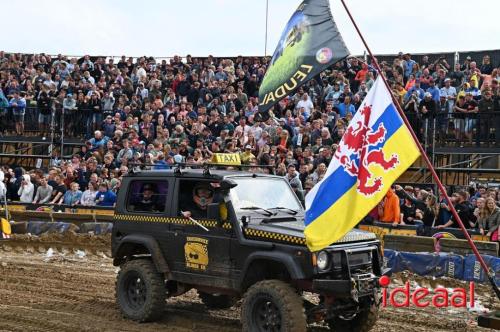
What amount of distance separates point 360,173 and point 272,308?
1922 mm

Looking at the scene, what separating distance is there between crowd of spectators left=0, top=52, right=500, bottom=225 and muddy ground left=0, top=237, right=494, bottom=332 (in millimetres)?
4207

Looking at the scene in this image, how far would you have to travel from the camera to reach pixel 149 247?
32.5 feet

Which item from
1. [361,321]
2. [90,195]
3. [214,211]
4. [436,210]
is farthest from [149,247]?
[90,195]

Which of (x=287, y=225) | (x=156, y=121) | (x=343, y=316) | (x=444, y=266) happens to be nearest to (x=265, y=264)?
(x=287, y=225)

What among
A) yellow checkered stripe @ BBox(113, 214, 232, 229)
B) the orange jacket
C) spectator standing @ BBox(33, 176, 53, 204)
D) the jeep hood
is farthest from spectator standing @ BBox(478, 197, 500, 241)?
spectator standing @ BBox(33, 176, 53, 204)

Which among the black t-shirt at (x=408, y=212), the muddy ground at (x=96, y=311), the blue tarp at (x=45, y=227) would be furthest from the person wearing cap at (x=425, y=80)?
the blue tarp at (x=45, y=227)

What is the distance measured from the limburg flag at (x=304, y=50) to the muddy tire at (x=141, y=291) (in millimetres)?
2693

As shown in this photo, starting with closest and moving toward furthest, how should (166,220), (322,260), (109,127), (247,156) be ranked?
(322,260), (166,220), (247,156), (109,127)

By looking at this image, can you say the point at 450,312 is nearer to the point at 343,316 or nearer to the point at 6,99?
the point at 343,316

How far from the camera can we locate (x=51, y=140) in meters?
25.3

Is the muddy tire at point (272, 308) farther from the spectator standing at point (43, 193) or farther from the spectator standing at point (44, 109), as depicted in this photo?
the spectator standing at point (44, 109)

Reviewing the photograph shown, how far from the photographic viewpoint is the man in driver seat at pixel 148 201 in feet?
33.3

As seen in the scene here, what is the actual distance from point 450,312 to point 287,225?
128 inches

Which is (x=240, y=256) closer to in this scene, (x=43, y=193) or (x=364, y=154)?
(x=364, y=154)
